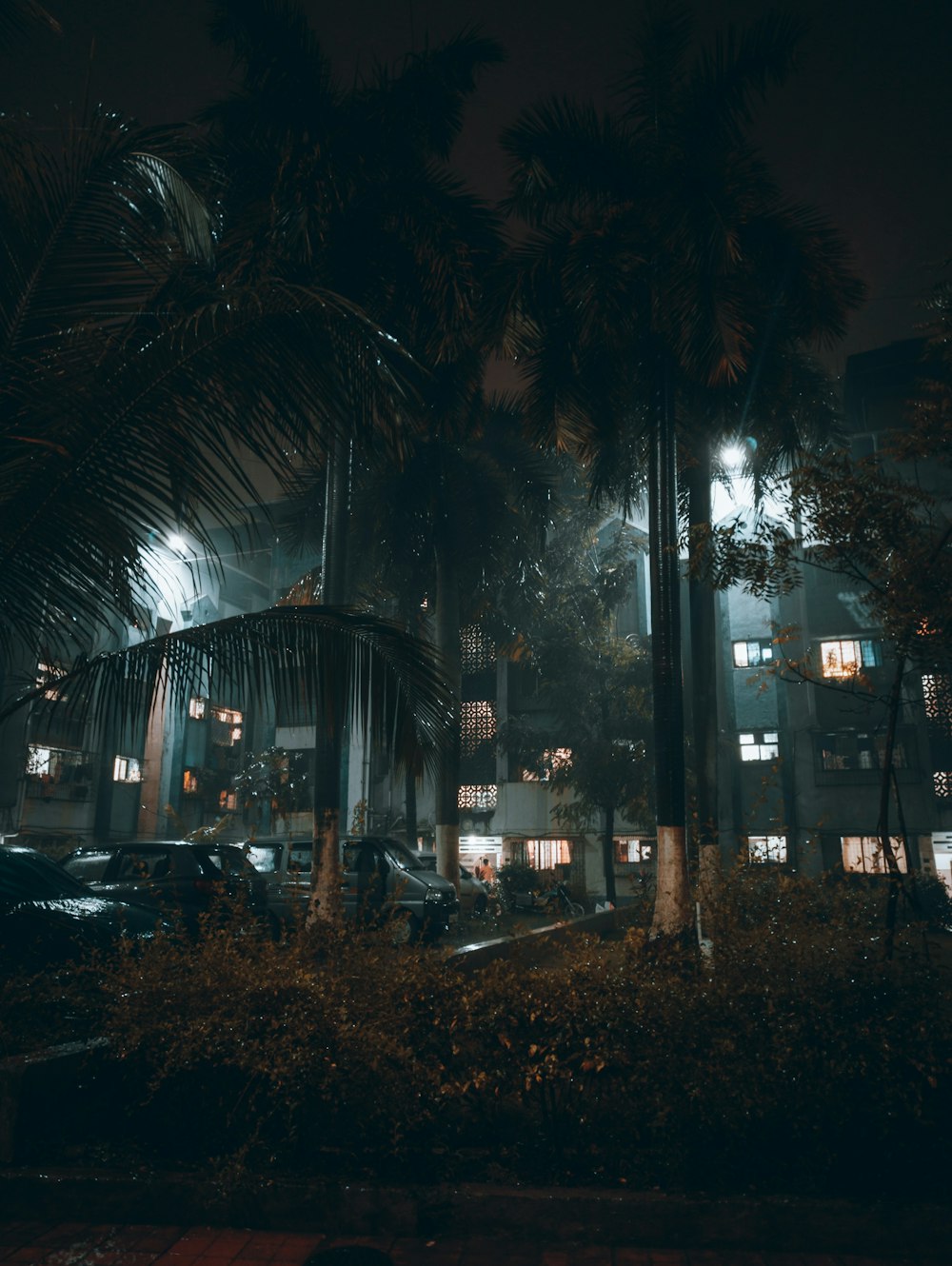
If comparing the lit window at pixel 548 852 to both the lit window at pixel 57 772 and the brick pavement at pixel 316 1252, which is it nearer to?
the lit window at pixel 57 772

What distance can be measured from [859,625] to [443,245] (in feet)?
85.3

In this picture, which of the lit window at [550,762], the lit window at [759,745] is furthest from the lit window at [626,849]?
the lit window at [550,762]

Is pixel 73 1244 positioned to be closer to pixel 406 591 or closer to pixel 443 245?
pixel 443 245

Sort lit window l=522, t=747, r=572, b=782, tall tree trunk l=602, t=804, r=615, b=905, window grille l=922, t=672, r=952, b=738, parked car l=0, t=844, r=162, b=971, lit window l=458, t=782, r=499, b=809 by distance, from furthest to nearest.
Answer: lit window l=458, t=782, r=499, b=809
window grille l=922, t=672, r=952, b=738
lit window l=522, t=747, r=572, b=782
tall tree trunk l=602, t=804, r=615, b=905
parked car l=0, t=844, r=162, b=971

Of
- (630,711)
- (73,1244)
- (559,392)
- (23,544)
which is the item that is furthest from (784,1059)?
(630,711)

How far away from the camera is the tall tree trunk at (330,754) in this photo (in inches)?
512

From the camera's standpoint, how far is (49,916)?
7480 millimetres

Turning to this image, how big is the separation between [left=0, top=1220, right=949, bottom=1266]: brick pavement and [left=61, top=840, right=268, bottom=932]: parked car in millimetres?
6384

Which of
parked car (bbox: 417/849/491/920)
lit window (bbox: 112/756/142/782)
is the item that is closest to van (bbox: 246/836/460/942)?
parked car (bbox: 417/849/491/920)

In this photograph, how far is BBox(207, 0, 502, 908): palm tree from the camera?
476 inches

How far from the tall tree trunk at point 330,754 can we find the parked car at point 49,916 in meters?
3.49

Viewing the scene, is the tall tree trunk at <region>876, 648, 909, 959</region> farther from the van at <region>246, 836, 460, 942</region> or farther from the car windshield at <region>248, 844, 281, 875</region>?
the car windshield at <region>248, 844, 281, 875</region>

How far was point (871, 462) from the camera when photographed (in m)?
8.36

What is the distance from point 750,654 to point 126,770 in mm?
26508
